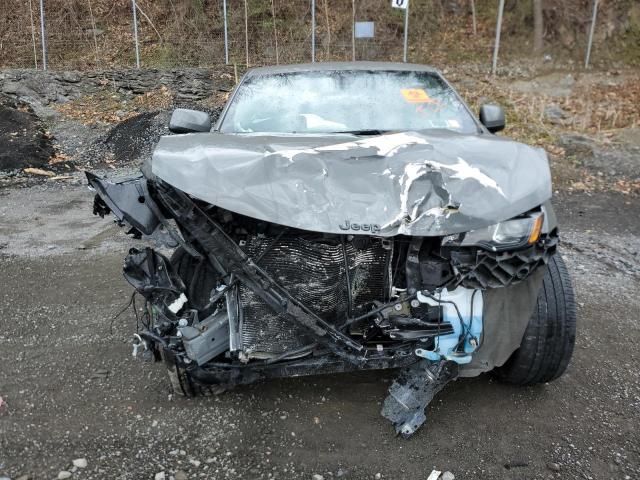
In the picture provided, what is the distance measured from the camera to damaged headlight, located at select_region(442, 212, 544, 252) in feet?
7.58

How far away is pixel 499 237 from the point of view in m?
2.32

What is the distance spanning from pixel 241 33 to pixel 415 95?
1036 centimetres

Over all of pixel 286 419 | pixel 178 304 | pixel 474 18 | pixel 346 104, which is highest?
pixel 474 18

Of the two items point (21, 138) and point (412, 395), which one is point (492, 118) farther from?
point (21, 138)

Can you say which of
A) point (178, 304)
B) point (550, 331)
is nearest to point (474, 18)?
point (550, 331)

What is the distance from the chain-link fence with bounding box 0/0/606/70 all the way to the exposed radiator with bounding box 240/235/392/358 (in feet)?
36.8

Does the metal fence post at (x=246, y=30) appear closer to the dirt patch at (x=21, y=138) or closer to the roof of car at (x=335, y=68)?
Result: the dirt patch at (x=21, y=138)

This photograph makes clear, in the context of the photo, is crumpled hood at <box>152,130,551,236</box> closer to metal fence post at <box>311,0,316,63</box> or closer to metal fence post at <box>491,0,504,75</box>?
metal fence post at <box>491,0,504,75</box>

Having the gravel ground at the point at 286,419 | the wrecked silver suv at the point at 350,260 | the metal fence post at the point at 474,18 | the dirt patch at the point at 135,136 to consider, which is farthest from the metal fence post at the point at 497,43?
the wrecked silver suv at the point at 350,260

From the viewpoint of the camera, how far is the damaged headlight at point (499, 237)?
2311mm

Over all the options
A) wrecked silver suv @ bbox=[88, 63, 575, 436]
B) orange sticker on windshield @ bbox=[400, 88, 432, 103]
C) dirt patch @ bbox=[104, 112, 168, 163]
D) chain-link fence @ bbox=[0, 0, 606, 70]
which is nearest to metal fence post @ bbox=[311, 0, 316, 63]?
chain-link fence @ bbox=[0, 0, 606, 70]

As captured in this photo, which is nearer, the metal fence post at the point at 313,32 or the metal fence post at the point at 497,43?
the metal fence post at the point at 497,43

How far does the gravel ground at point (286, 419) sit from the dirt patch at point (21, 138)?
553cm

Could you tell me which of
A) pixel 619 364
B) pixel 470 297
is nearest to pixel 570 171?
pixel 619 364
